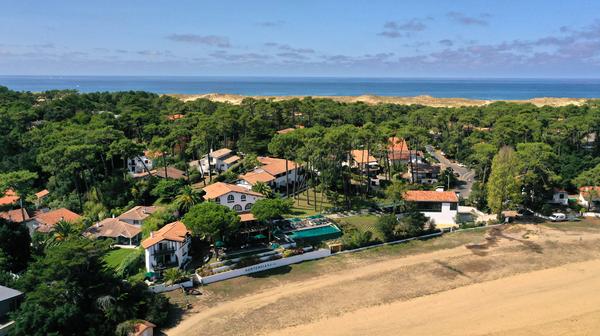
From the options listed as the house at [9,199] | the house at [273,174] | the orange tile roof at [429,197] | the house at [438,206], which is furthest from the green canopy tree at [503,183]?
the house at [9,199]

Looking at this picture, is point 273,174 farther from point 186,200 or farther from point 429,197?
point 429,197

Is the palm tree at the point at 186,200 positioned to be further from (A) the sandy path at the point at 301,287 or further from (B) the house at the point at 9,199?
(B) the house at the point at 9,199

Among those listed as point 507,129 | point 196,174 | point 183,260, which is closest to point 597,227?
point 507,129

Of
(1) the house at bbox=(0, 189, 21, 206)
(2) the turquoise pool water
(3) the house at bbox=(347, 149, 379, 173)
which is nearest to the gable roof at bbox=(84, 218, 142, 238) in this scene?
(1) the house at bbox=(0, 189, 21, 206)

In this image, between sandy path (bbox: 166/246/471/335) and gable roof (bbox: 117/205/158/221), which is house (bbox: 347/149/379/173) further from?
gable roof (bbox: 117/205/158/221)

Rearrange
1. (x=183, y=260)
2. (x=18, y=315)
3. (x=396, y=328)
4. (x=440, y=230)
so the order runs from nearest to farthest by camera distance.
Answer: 1. (x=18, y=315)
2. (x=396, y=328)
3. (x=183, y=260)
4. (x=440, y=230)

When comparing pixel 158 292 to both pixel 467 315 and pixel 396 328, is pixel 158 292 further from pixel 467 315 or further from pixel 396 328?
pixel 467 315
